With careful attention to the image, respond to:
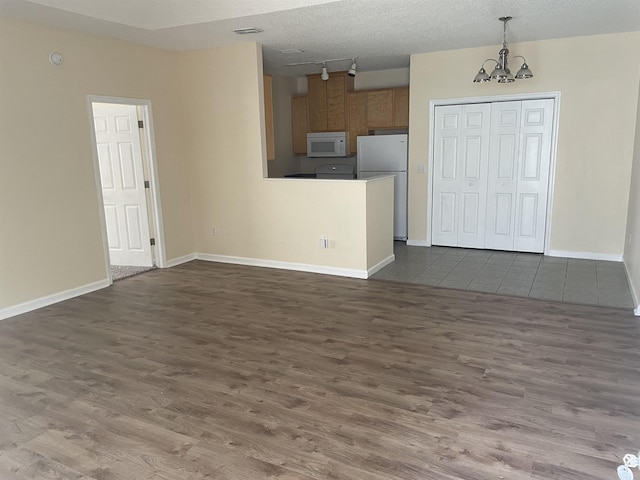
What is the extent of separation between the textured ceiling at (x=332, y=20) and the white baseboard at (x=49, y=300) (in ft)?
8.32

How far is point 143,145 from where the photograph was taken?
550 cm

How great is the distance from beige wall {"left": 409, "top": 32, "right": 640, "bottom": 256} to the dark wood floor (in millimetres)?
1915

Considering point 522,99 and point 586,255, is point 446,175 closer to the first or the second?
point 522,99

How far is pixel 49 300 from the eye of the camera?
4.52 m

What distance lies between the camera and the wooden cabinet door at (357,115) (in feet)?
23.9

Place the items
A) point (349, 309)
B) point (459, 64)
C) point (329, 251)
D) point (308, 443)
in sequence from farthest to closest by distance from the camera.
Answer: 1. point (459, 64)
2. point (329, 251)
3. point (349, 309)
4. point (308, 443)

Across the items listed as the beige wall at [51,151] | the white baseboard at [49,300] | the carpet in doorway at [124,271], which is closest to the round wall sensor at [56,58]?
the beige wall at [51,151]

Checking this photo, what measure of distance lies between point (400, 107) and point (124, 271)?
14.9 feet

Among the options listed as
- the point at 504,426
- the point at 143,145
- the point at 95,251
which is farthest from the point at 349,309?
the point at 143,145

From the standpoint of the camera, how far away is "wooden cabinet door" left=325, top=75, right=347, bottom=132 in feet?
24.2

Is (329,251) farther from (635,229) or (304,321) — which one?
(635,229)

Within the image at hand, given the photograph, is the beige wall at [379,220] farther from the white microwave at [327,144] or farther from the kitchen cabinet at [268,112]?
the white microwave at [327,144]

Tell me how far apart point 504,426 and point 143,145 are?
4817 millimetres

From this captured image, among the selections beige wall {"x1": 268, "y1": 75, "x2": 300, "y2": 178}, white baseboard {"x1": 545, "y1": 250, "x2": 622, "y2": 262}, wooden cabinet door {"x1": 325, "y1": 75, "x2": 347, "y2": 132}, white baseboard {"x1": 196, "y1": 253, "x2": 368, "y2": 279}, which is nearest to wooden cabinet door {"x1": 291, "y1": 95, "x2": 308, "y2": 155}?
beige wall {"x1": 268, "y1": 75, "x2": 300, "y2": 178}
